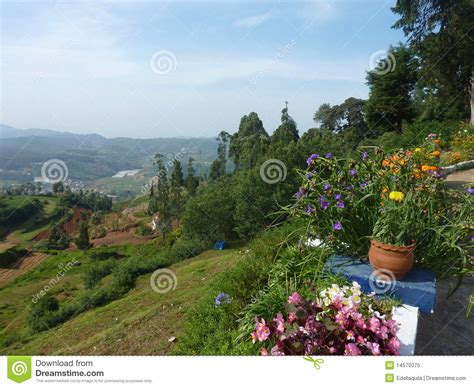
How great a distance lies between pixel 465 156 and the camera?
24.8 feet

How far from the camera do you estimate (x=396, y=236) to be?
1951mm

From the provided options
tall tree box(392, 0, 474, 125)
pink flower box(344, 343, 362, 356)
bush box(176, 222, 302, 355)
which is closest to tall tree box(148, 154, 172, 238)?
tall tree box(392, 0, 474, 125)

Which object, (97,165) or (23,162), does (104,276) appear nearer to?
(23,162)

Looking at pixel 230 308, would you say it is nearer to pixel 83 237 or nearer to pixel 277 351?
pixel 277 351

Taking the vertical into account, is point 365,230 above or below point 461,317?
above

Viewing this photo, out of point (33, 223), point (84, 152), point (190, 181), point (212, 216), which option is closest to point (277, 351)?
point (212, 216)

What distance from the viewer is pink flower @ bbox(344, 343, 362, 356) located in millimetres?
1511

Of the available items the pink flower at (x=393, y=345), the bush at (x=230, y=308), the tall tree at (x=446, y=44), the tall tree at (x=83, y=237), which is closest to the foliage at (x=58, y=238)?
the tall tree at (x=83, y=237)

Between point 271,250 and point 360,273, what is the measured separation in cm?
99

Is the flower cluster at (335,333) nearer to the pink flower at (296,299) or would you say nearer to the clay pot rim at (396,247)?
the pink flower at (296,299)

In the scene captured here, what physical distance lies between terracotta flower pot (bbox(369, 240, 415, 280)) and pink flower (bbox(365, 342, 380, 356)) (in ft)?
1.67

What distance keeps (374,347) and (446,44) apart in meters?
14.8
